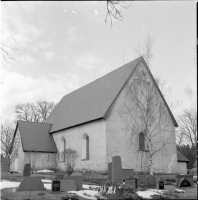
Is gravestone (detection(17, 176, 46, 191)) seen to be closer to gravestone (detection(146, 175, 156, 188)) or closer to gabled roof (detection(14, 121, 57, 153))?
gravestone (detection(146, 175, 156, 188))

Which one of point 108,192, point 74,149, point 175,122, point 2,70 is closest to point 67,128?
point 74,149

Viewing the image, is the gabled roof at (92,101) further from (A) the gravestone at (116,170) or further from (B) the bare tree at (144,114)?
(A) the gravestone at (116,170)

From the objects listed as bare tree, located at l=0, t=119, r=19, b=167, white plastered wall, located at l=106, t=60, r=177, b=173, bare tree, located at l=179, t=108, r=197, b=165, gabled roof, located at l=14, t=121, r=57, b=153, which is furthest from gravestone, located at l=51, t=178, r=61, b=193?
bare tree, located at l=0, t=119, r=19, b=167

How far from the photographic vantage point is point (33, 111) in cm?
4500

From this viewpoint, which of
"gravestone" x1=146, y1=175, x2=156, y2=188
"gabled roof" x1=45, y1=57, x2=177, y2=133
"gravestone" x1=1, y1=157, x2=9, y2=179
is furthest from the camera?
"gabled roof" x1=45, y1=57, x2=177, y2=133

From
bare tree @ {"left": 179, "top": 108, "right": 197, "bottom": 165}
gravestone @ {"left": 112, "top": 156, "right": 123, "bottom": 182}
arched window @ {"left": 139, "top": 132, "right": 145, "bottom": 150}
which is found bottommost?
gravestone @ {"left": 112, "top": 156, "right": 123, "bottom": 182}

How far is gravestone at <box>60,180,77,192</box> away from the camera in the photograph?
11.4 m

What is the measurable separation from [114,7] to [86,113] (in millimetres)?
19247

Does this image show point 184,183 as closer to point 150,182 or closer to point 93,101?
point 150,182

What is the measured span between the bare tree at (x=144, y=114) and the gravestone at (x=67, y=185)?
375 inches

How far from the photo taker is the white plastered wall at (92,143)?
21.0m

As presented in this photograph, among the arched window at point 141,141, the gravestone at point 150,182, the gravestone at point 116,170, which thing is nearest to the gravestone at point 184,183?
the gravestone at point 150,182

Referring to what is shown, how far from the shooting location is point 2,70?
26.9ft

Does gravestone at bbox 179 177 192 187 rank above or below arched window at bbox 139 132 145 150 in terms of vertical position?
below
